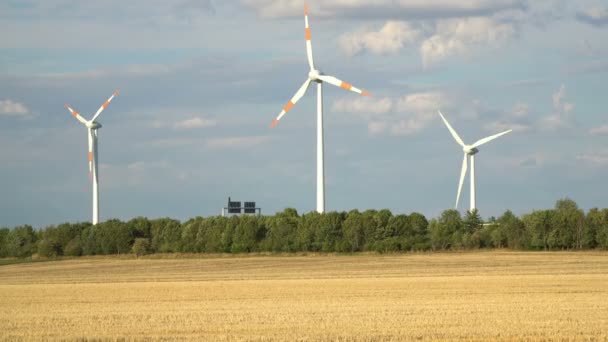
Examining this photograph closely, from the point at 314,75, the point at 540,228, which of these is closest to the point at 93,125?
the point at 314,75

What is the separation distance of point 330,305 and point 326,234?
3300 inches

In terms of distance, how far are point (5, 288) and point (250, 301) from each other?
26926 millimetres

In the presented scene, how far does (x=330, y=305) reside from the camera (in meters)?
46.6

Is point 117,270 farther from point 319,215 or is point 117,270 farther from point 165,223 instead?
point 165,223

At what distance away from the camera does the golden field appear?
113ft

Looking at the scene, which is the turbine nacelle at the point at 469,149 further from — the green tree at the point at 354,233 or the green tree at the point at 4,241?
→ the green tree at the point at 4,241

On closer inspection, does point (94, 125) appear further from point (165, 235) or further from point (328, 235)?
point (328, 235)

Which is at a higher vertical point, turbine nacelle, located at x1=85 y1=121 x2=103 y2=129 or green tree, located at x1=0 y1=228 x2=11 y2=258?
turbine nacelle, located at x1=85 y1=121 x2=103 y2=129

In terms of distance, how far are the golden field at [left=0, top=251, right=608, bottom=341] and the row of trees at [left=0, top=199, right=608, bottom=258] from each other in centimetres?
2806

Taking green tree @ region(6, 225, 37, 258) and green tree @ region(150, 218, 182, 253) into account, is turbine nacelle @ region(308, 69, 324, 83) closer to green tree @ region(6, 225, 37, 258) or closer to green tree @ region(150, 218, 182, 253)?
green tree @ region(150, 218, 182, 253)

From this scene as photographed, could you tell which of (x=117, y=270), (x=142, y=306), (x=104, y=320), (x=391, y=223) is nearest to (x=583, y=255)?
(x=391, y=223)

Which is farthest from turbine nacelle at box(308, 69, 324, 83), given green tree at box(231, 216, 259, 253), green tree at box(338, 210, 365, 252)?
green tree at box(231, 216, 259, 253)

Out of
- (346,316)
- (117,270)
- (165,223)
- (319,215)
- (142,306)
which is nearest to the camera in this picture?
(346,316)

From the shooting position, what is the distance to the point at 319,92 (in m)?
109
